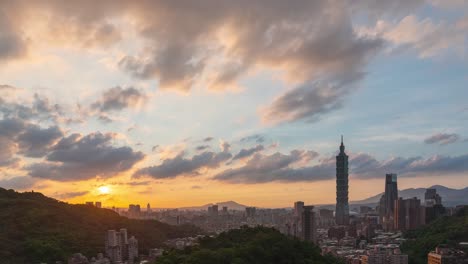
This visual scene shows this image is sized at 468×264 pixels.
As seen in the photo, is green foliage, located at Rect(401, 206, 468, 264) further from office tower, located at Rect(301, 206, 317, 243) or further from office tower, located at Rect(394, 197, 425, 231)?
office tower, located at Rect(394, 197, 425, 231)

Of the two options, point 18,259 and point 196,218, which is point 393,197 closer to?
point 196,218

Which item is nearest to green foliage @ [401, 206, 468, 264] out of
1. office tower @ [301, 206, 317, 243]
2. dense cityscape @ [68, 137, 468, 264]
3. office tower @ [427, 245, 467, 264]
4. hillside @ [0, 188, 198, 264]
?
dense cityscape @ [68, 137, 468, 264]

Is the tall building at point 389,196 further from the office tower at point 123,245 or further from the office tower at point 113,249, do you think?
the office tower at point 113,249

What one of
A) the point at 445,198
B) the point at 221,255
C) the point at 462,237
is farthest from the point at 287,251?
the point at 445,198

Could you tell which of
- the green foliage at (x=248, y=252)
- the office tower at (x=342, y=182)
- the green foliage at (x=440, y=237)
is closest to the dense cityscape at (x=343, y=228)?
the office tower at (x=342, y=182)

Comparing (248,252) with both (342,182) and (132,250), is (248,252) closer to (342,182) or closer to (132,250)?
(132,250)

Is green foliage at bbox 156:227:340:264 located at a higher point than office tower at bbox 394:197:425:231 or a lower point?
higher
